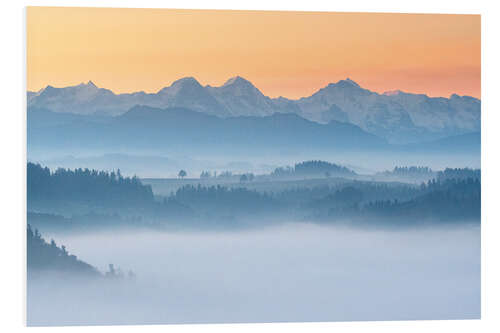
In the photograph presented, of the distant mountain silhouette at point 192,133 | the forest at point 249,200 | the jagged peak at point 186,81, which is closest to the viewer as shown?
the forest at point 249,200

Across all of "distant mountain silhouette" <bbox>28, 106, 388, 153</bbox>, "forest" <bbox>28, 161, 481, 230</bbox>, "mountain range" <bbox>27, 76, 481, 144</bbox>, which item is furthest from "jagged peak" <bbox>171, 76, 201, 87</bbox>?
"forest" <bbox>28, 161, 481, 230</bbox>

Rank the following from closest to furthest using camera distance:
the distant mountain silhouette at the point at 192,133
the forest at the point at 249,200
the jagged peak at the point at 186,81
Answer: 1. the forest at the point at 249,200
2. the distant mountain silhouette at the point at 192,133
3. the jagged peak at the point at 186,81

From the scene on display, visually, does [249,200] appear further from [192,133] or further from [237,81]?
[237,81]

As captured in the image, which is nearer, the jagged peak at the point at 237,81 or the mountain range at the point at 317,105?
the mountain range at the point at 317,105

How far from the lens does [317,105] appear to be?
613cm

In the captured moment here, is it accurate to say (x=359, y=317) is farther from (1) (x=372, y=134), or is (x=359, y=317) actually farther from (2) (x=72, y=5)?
(2) (x=72, y=5)

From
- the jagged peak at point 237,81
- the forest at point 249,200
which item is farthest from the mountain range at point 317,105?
the forest at point 249,200

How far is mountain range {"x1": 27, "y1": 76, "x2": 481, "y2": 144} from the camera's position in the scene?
5840 millimetres

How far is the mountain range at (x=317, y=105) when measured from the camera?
5840 mm

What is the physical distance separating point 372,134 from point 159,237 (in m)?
1.99

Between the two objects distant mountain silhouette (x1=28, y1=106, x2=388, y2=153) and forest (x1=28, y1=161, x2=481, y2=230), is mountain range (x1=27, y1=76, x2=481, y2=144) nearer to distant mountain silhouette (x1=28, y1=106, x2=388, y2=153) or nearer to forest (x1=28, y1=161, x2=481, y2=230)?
distant mountain silhouette (x1=28, y1=106, x2=388, y2=153)

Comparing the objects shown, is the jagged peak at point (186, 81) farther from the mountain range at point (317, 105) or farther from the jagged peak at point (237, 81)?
the jagged peak at point (237, 81)

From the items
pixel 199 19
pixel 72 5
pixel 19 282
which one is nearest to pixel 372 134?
pixel 199 19

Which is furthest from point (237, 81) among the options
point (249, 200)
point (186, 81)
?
point (249, 200)
